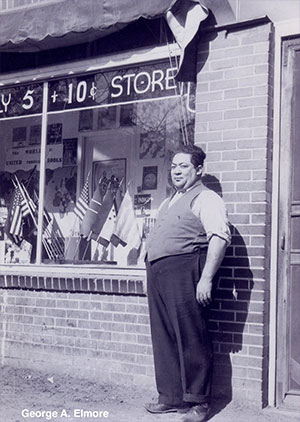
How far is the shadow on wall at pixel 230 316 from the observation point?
5168mm

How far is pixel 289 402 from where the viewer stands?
16.7ft

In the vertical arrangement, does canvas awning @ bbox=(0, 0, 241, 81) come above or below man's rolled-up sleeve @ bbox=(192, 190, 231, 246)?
above

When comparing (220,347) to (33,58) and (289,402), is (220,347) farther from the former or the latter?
(33,58)

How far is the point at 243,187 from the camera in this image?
5.26 meters

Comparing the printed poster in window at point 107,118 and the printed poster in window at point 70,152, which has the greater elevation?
the printed poster in window at point 107,118

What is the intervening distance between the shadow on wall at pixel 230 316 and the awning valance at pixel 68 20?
2.09m

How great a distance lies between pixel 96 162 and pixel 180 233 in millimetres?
2755

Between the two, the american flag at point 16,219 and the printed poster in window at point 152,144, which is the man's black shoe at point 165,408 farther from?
the american flag at point 16,219

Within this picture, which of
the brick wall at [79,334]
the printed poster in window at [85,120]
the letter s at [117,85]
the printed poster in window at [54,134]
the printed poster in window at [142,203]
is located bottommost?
the brick wall at [79,334]

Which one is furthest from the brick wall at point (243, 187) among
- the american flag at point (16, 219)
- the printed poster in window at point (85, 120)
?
the american flag at point (16, 219)

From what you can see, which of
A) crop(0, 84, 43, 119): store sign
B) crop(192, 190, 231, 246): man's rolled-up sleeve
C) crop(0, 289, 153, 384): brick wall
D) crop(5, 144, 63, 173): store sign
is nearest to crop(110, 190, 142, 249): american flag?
crop(0, 289, 153, 384): brick wall

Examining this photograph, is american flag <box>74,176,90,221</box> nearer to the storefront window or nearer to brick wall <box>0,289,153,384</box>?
the storefront window

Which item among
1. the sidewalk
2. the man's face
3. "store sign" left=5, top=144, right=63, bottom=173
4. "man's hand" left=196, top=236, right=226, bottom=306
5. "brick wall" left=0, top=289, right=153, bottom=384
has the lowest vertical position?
the sidewalk

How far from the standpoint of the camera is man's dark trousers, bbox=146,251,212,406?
4.79m
